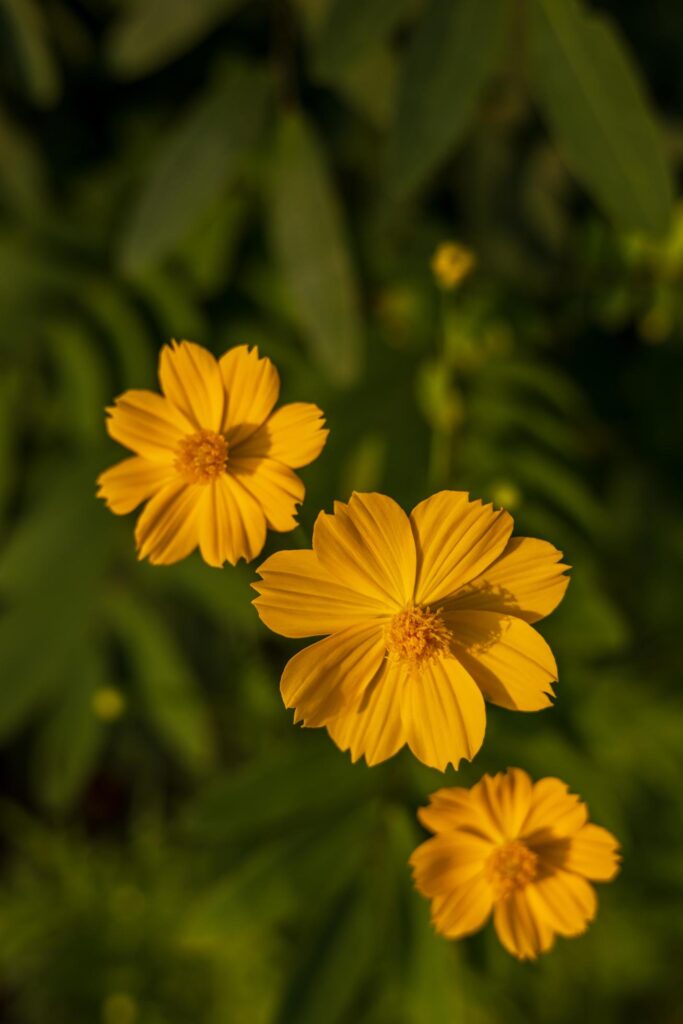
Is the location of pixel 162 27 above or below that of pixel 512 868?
above

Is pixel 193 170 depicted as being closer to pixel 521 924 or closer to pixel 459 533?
pixel 459 533

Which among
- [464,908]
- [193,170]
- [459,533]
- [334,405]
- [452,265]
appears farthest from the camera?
[334,405]

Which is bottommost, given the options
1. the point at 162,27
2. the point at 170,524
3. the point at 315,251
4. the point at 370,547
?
the point at 370,547

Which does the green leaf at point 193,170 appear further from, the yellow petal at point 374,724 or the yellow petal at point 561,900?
the yellow petal at point 561,900

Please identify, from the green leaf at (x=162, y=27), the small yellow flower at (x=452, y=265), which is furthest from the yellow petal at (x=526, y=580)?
the green leaf at (x=162, y=27)

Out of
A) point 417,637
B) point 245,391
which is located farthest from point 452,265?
point 417,637

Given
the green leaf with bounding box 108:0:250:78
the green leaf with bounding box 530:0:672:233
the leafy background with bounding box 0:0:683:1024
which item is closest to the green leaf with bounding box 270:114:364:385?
the leafy background with bounding box 0:0:683:1024

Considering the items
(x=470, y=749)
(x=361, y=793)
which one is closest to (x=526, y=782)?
(x=470, y=749)

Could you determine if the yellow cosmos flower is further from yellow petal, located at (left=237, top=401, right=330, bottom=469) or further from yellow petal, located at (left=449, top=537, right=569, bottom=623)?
yellow petal, located at (left=237, top=401, right=330, bottom=469)
